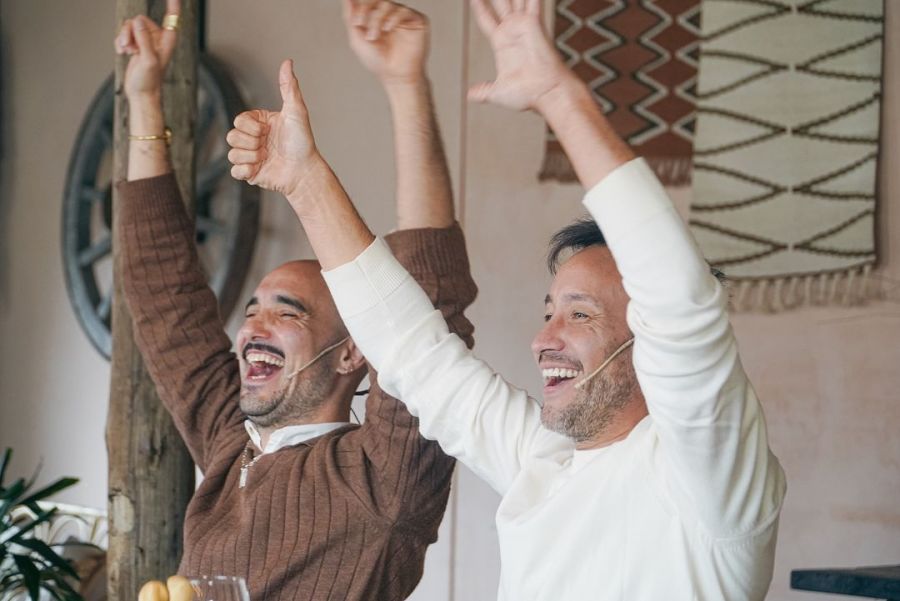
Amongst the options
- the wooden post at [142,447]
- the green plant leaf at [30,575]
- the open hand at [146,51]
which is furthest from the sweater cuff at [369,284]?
the green plant leaf at [30,575]

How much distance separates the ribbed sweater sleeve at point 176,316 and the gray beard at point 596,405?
0.98 meters

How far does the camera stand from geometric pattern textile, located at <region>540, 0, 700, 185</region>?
3.46 meters

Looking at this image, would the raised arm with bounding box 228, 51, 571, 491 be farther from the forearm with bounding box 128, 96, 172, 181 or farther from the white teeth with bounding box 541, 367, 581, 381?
the forearm with bounding box 128, 96, 172, 181

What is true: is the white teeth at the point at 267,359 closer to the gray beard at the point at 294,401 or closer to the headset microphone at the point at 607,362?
the gray beard at the point at 294,401

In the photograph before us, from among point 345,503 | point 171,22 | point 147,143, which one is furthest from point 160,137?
point 345,503

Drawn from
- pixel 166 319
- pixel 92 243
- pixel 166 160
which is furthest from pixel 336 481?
pixel 92 243

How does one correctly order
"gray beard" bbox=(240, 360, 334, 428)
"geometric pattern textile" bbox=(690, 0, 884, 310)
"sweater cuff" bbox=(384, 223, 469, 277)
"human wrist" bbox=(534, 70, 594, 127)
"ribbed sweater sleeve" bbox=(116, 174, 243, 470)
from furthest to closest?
"geometric pattern textile" bbox=(690, 0, 884, 310) < "ribbed sweater sleeve" bbox=(116, 174, 243, 470) < "gray beard" bbox=(240, 360, 334, 428) < "sweater cuff" bbox=(384, 223, 469, 277) < "human wrist" bbox=(534, 70, 594, 127)

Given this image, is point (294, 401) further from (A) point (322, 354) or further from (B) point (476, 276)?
(B) point (476, 276)

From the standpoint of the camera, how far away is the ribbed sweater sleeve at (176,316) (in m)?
2.65

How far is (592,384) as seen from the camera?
1.81 m

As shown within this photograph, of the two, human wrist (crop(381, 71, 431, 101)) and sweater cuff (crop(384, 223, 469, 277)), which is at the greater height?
human wrist (crop(381, 71, 431, 101))

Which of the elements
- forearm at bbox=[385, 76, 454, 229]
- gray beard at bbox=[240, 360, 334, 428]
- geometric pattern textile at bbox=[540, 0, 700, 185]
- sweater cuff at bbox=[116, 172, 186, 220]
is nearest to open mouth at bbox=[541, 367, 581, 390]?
forearm at bbox=[385, 76, 454, 229]

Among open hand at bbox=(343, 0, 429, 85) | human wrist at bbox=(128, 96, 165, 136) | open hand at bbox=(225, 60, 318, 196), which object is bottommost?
human wrist at bbox=(128, 96, 165, 136)

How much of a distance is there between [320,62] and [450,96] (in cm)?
58
